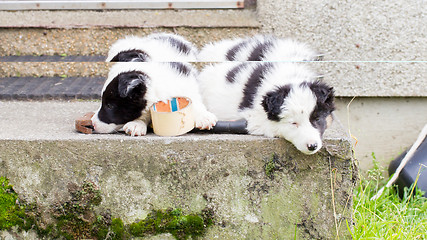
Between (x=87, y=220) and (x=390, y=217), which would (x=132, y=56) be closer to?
(x=87, y=220)

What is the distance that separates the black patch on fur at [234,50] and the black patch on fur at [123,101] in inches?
27.9

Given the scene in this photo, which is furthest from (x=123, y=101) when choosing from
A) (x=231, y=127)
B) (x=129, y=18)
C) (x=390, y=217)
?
(x=390, y=217)

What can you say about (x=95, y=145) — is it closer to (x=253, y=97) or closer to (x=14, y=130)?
(x=14, y=130)

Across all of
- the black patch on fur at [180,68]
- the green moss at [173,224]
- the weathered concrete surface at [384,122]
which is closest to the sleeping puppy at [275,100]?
the black patch on fur at [180,68]

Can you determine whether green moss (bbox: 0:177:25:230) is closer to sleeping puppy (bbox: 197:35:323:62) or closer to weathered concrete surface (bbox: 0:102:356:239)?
weathered concrete surface (bbox: 0:102:356:239)

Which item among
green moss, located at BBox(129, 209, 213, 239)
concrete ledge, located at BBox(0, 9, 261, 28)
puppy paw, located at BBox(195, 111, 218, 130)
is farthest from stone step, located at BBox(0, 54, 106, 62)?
green moss, located at BBox(129, 209, 213, 239)

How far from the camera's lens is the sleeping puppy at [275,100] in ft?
9.44

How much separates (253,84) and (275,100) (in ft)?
1.09

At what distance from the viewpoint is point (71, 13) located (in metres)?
4.71

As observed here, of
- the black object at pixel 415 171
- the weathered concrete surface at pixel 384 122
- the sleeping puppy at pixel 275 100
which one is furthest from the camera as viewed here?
the weathered concrete surface at pixel 384 122

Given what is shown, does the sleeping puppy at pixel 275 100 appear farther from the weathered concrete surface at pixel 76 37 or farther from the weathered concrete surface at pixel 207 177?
the weathered concrete surface at pixel 76 37

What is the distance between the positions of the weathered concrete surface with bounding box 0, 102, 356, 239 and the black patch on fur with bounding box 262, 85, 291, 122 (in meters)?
0.15

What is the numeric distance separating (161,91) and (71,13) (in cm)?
192

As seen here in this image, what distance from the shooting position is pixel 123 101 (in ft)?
10.6
